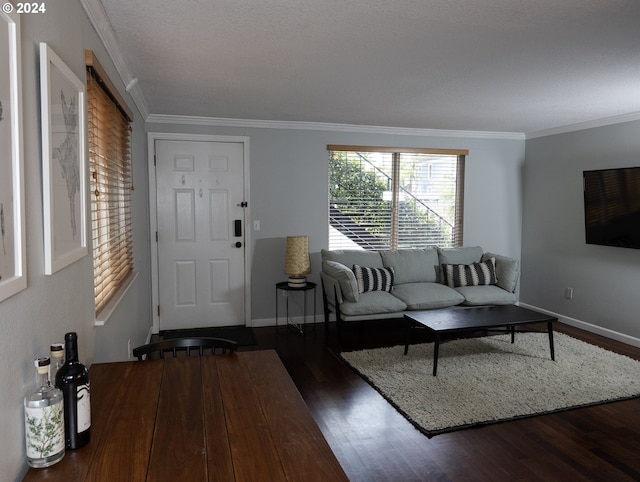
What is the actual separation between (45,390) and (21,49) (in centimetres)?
89

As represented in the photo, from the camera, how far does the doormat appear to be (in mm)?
4777

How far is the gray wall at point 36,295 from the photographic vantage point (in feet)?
3.67

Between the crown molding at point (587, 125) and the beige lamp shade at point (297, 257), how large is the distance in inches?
127

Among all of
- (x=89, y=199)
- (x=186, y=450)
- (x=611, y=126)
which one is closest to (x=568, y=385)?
(x=611, y=126)

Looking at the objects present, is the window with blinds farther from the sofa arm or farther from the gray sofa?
the sofa arm

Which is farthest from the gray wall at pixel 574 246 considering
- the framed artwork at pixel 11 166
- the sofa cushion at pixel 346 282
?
the framed artwork at pixel 11 166

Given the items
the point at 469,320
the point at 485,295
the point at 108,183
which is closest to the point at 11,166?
the point at 108,183

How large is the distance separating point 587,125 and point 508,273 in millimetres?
1824

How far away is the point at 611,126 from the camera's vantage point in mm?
4793

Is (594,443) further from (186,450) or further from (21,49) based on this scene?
(21,49)

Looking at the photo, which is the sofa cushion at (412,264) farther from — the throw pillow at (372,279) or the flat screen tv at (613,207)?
the flat screen tv at (613,207)

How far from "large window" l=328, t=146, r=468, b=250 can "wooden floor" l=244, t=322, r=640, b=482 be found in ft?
7.68

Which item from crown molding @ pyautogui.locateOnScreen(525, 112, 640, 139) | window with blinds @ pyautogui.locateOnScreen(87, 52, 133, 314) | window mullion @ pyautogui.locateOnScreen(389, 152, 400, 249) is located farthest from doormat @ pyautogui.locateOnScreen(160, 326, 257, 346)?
crown molding @ pyautogui.locateOnScreen(525, 112, 640, 139)

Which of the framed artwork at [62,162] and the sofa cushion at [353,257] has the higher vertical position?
the framed artwork at [62,162]
